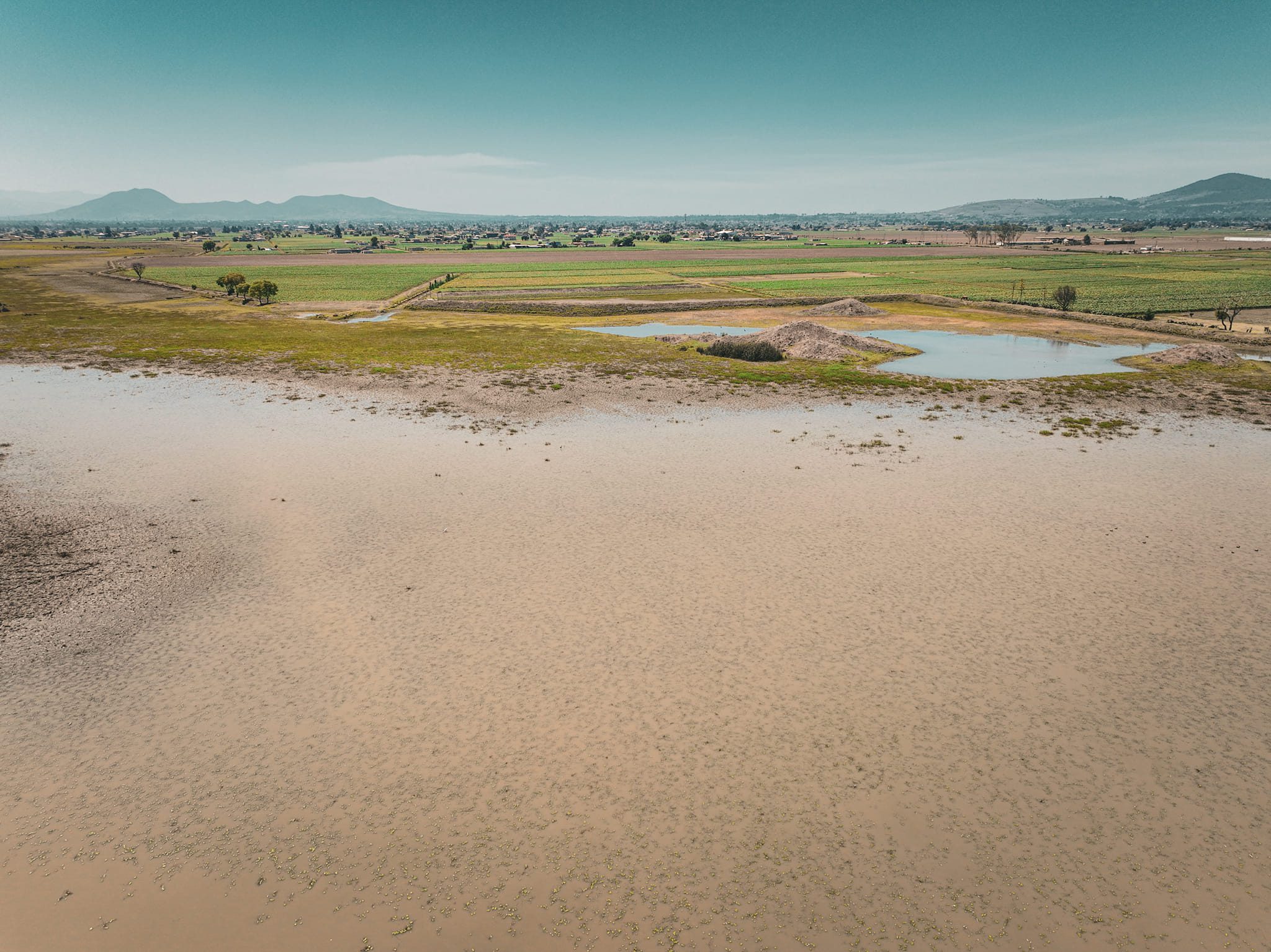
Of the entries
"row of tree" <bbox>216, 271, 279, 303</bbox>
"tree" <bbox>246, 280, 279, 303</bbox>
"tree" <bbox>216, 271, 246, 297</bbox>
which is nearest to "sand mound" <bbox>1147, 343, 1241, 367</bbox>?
"tree" <bbox>246, 280, 279, 303</bbox>

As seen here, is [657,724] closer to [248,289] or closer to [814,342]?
[814,342]

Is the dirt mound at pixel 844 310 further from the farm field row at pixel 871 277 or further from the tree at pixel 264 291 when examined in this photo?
the tree at pixel 264 291

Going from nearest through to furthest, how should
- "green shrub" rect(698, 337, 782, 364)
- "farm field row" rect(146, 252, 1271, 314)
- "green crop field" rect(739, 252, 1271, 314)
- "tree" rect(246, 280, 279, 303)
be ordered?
"green shrub" rect(698, 337, 782, 364)
"green crop field" rect(739, 252, 1271, 314)
"tree" rect(246, 280, 279, 303)
"farm field row" rect(146, 252, 1271, 314)

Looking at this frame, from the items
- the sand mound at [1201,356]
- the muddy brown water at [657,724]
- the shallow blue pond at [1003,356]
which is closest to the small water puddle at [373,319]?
the muddy brown water at [657,724]

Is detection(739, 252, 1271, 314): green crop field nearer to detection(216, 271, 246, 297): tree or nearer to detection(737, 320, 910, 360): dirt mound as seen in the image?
detection(737, 320, 910, 360): dirt mound

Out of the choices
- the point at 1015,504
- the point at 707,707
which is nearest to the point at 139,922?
the point at 707,707

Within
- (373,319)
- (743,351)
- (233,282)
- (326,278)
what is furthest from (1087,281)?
(233,282)
